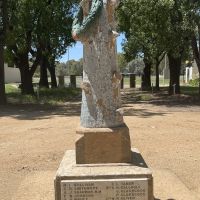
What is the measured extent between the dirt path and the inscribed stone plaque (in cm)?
191

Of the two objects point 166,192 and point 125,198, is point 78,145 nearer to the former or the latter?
point 125,198

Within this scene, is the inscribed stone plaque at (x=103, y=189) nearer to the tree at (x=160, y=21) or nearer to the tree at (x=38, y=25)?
the tree at (x=160, y=21)

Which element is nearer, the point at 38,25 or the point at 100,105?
the point at 100,105

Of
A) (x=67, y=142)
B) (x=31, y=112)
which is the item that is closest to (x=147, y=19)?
(x=31, y=112)

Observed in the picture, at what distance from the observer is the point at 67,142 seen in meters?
11.4

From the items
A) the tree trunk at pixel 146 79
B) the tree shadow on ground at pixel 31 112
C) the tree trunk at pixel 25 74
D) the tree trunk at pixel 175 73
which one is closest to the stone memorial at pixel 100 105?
the tree shadow on ground at pixel 31 112

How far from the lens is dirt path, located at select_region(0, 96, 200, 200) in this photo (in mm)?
8688

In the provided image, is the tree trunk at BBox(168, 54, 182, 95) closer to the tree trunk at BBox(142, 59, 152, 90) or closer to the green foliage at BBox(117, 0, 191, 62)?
the green foliage at BBox(117, 0, 191, 62)

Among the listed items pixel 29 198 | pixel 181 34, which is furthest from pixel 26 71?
pixel 29 198

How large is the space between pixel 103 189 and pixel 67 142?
592 cm

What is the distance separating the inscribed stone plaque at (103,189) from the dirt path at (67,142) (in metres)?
1.91

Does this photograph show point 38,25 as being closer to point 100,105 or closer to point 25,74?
point 25,74

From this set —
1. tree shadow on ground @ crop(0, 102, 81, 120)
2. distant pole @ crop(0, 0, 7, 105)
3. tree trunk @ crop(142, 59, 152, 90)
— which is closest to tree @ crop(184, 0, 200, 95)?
tree shadow on ground @ crop(0, 102, 81, 120)

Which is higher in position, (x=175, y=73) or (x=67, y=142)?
(x=175, y=73)
